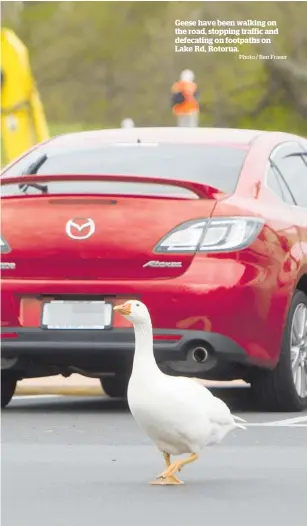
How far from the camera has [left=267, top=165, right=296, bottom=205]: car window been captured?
9992mm

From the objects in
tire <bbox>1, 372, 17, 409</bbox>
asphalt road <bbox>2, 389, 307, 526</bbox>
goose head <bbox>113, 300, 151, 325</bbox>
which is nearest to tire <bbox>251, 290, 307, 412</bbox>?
asphalt road <bbox>2, 389, 307, 526</bbox>

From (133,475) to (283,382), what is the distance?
2.63 metres

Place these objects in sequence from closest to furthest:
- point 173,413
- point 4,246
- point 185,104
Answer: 1. point 173,413
2. point 4,246
3. point 185,104

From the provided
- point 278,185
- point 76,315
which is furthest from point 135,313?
point 278,185

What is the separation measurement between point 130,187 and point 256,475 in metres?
2.76

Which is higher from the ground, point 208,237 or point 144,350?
point 208,237

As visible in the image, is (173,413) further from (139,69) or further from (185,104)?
(139,69)

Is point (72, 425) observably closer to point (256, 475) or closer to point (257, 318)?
point (257, 318)

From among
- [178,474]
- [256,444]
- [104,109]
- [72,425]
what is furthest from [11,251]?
[104,109]

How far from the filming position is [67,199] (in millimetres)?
9531

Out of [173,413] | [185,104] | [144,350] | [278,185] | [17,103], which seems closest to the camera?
[173,413]

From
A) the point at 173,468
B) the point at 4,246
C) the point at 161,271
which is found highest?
the point at 4,246

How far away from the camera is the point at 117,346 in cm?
935

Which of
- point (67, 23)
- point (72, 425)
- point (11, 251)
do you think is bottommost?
point (72, 425)
